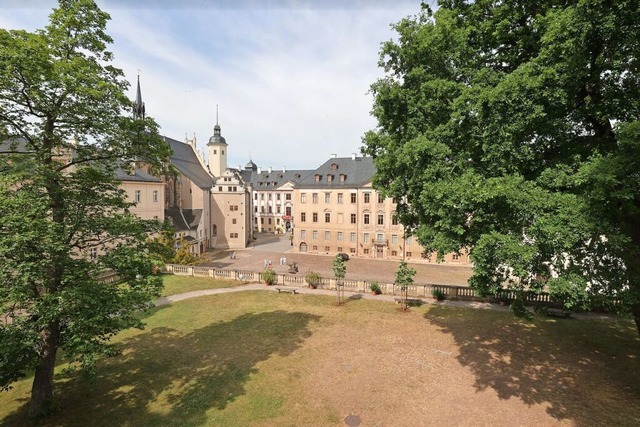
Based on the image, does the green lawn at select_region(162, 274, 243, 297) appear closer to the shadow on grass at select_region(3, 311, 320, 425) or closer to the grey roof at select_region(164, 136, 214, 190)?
Answer: the shadow on grass at select_region(3, 311, 320, 425)

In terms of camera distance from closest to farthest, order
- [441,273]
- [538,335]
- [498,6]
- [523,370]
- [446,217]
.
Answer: [446,217], [498,6], [523,370], [538,335], [441,273]

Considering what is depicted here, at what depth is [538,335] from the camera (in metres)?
17.0

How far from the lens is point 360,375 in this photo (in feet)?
43.5

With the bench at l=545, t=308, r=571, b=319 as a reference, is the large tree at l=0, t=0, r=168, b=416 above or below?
above

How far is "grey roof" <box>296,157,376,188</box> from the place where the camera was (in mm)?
46584

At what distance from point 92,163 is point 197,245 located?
36139 millimetres

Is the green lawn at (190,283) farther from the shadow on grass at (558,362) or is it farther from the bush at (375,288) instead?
the shadow on grass at (558,362)

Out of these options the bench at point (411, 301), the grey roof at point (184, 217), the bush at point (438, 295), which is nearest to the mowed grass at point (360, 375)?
the bench at point (411, 301)

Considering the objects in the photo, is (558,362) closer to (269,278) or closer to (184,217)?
(269,278)

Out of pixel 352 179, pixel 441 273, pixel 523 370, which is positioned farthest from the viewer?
pixel 352 179

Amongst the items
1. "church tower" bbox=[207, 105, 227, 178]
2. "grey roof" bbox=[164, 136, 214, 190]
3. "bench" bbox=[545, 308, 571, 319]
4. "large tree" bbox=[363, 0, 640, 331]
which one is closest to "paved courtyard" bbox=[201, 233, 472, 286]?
"bench" bbox=[545, 308, 571, 319]

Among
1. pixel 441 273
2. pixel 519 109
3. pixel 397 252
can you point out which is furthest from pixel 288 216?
pixel 519 109

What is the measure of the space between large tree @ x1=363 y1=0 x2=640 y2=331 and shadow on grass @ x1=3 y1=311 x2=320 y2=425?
9.94 meters

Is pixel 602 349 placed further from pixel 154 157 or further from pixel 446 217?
pixel 154 157
